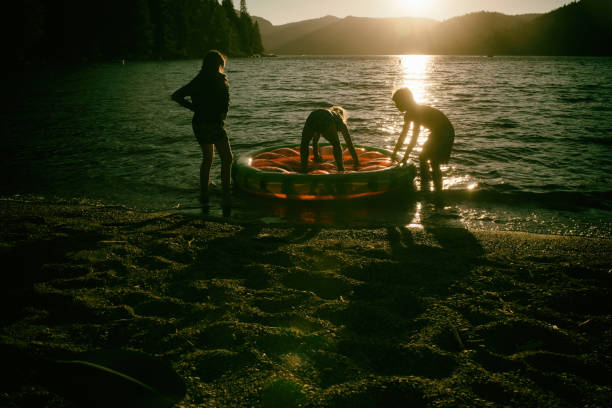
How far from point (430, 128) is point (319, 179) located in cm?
262

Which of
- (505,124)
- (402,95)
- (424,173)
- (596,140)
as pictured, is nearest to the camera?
(402,95)

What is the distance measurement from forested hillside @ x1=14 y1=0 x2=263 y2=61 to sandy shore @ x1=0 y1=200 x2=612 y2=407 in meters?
58.5

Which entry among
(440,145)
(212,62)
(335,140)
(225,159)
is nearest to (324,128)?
(335,140)

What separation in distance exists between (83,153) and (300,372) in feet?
33.7

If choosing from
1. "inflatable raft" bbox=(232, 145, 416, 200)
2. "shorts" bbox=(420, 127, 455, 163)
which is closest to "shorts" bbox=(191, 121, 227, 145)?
"inflatable raft" bbox=(232, 145, 416, 200)

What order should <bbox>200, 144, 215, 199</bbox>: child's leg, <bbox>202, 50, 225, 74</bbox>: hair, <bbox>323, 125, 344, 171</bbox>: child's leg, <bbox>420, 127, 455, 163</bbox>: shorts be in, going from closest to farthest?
<bbox>202, 50, 225, 74</bbox>: hair
<bbox>200, 144, 215, 199</bbox>: child's leg
<bbox>323, 125, 344, 171</bbox>: child's leg
<bbox>420, 127, 455, 163</bbox>: shorts

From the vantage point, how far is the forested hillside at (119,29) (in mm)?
50291

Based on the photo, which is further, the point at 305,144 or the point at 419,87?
the point at 419,87

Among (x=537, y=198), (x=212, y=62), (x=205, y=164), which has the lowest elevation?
(x=537, y=198)

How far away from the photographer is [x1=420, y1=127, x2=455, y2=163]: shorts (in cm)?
680

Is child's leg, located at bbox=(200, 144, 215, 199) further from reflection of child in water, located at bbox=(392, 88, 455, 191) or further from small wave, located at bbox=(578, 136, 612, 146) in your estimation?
small wave, located at bbox=(578, 136, 612, 146)

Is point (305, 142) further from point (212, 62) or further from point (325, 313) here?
point (325, 313)

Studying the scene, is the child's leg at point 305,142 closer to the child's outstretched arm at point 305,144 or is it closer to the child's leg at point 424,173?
the child's outstretched arm at point 305,144

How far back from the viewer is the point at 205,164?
5984mm
